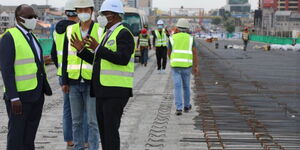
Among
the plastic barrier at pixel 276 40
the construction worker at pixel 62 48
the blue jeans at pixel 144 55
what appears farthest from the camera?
the plastic barrier at pixel 276 40

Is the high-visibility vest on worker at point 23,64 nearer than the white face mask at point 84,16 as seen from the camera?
Yes

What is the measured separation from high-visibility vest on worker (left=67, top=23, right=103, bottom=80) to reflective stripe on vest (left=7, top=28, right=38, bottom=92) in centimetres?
88

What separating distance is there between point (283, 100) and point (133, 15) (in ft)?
63.6

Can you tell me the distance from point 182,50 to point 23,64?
566 centimetres

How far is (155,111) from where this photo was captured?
12008 mm

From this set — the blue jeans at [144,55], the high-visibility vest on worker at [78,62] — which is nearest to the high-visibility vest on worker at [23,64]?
A: the high-visibility vest on worker at [78,62]

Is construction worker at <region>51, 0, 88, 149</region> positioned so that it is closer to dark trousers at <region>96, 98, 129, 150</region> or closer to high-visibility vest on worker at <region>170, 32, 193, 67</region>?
dark trousers at <region>96, 98, 129, 150</region>

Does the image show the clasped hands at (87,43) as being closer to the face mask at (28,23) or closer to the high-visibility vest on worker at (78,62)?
the face mask at (28,23)

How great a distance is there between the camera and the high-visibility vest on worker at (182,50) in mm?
11617

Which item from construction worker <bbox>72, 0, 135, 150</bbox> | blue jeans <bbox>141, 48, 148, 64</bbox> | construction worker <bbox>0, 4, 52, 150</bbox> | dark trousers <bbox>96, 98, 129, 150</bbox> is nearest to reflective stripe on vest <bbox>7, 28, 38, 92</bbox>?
construction worker <bbox>0, 4, 52, 150</bbox>

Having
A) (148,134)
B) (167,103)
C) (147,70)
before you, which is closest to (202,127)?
(148,134)

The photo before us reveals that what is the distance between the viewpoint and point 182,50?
38.4ft

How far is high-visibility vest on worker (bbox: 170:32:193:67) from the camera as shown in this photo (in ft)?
38.1

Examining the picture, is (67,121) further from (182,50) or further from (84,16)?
(182,50)
